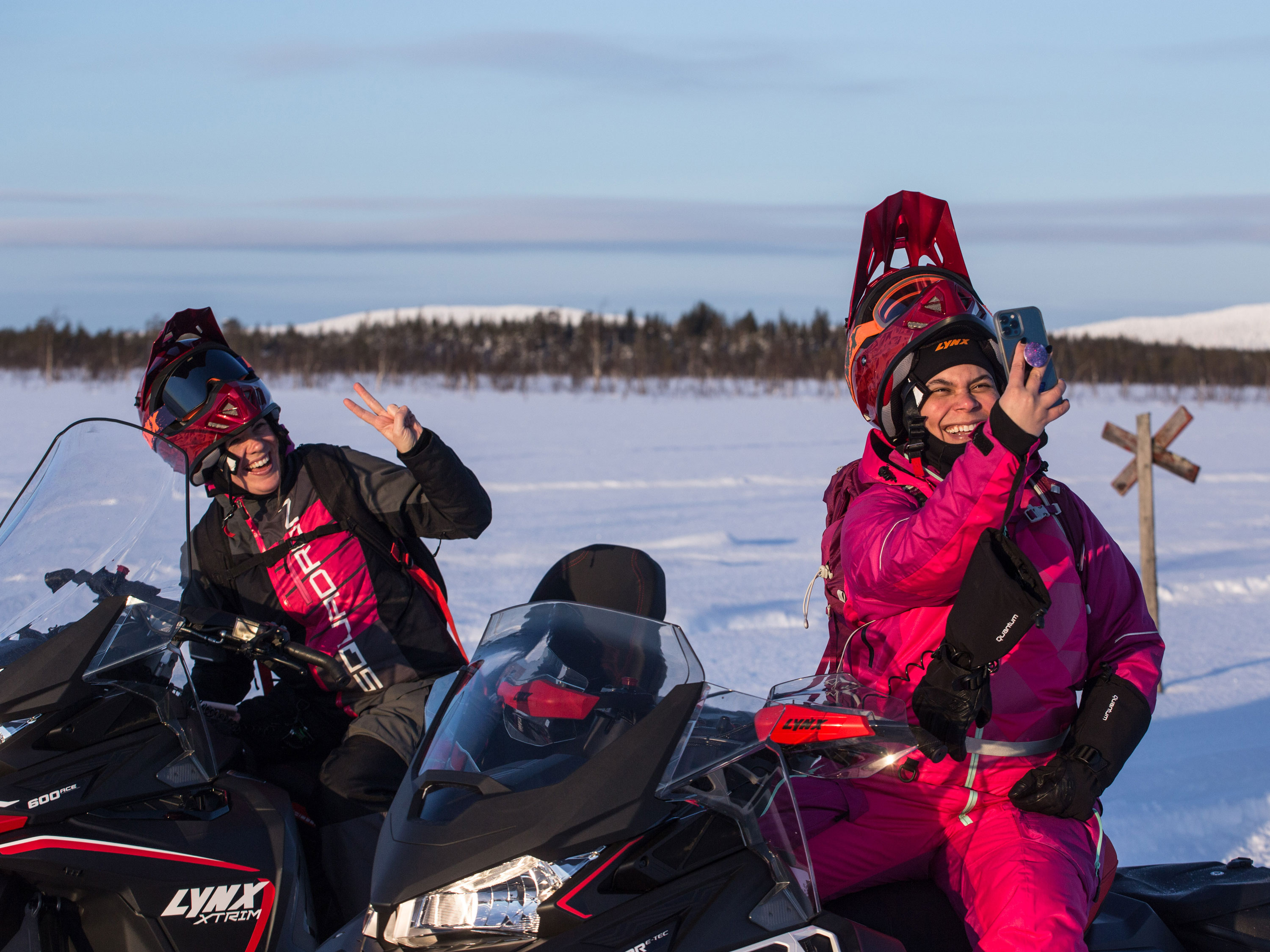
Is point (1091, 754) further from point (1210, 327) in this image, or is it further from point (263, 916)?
point (1210, 327)

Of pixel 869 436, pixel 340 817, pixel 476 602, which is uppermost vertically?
pixel 869 436

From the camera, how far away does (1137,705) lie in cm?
214

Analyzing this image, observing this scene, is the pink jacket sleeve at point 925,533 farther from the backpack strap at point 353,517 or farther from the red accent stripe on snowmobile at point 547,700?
the backpack strap at point 353,517

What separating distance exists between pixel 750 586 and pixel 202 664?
4728 mm

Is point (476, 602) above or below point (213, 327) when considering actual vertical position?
below

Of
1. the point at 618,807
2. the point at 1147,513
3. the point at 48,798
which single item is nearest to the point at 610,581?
Result: the point at 618,807

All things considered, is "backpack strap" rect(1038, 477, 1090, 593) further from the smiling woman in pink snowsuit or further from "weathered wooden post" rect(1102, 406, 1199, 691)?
"weathered wooden post" rect(1102, 406, 1199, 691)

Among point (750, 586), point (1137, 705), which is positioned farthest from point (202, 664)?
point (750, 586)

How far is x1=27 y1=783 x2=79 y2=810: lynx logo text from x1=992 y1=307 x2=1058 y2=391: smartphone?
1.87 m

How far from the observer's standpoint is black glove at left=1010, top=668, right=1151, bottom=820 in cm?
198

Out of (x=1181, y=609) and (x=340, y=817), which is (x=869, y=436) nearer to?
(x=340, y=817)

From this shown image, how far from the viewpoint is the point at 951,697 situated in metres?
1.85

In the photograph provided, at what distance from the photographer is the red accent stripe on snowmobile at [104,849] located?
6.27 feet

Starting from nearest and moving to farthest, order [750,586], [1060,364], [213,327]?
1. [213,327]
2. [750,586]
3. [1060,364]
